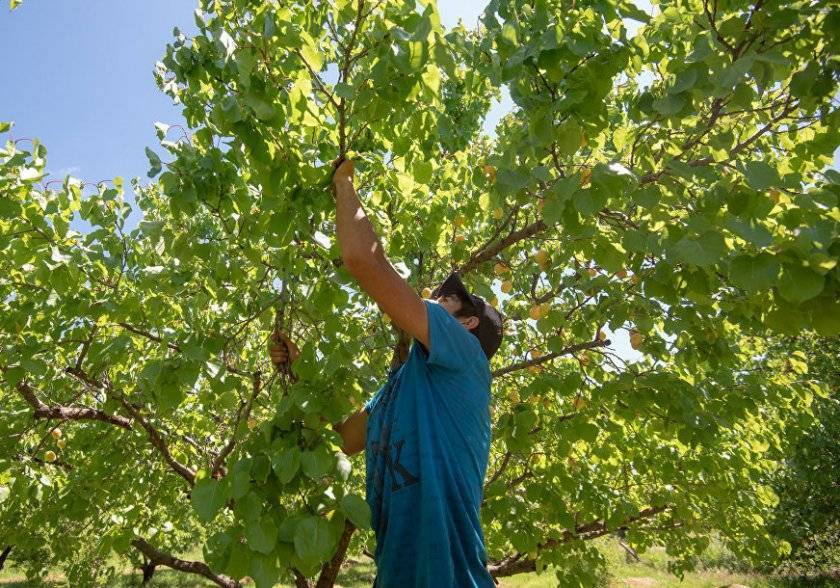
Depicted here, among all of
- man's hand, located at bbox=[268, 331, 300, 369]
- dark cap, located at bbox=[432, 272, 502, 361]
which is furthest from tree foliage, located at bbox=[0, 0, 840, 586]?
dark cap, located at bbox=[432, 272, 502, 361]

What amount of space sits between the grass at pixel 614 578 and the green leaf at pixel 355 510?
15282 mm

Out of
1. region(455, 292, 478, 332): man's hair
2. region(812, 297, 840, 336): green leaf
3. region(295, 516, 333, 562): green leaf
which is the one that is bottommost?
region(295, 516, 333, 562): green leaf

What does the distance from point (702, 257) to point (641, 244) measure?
0.43 metres

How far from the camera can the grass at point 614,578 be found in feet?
51.1

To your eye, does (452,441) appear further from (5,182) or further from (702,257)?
(5,182)

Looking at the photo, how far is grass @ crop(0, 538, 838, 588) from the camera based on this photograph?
15.6 m

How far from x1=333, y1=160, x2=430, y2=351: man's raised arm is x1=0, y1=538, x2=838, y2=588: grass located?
15.2 metres

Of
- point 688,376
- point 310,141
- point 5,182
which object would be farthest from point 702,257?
point 5,182

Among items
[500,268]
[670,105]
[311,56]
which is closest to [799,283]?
[670,105]

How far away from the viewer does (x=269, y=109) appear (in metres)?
1.55

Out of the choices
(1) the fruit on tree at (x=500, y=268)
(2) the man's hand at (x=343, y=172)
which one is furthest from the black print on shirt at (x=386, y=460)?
(1) the fruit on tree at (x=500, y=268)

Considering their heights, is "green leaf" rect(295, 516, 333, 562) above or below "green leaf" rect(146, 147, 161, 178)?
below

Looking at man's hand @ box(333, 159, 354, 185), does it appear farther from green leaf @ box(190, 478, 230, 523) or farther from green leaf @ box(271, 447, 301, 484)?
green leaf @ box(190, 478, 230, 523)

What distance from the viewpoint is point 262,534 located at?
4.82 ft
